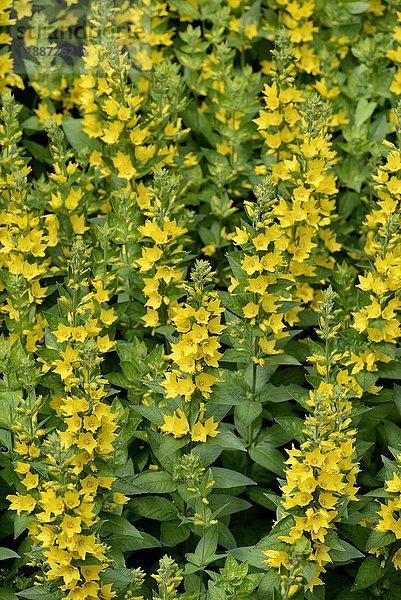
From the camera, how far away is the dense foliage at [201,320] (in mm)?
3480

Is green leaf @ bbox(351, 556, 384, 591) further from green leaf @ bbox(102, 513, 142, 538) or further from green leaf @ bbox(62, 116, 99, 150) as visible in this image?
green leaf @ bbox(62, 116, 99, 150)

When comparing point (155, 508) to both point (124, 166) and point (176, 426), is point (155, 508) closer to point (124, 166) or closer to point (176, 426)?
point (176, 426)

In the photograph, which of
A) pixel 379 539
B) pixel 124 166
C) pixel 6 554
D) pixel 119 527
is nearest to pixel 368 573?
pixel 379 539

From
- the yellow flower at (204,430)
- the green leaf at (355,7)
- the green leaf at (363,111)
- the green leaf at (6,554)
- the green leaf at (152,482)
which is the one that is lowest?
the green leaf at (6,554)

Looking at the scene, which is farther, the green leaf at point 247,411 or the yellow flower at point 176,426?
the green leaf at point 247,411

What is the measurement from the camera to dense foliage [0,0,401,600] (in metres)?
3.48

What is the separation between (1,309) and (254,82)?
2012mm

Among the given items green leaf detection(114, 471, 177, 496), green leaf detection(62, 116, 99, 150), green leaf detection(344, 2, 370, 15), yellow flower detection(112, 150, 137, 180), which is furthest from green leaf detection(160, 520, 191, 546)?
green leaf detection(344, 2, 370, 15)

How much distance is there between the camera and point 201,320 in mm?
3541

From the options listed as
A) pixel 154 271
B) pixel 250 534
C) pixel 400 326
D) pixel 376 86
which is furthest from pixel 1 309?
pixel 376 86

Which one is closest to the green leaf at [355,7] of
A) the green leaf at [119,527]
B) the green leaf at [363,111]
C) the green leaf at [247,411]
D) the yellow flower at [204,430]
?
the green leaf at [363,111]

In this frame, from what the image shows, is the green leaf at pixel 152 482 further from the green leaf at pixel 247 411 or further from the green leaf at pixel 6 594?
the green leaf at pixel 6 594

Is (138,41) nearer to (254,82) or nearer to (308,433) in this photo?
(254,82)

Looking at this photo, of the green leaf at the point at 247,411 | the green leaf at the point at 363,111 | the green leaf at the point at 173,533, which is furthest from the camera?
the green leaf at the point at 363,111
